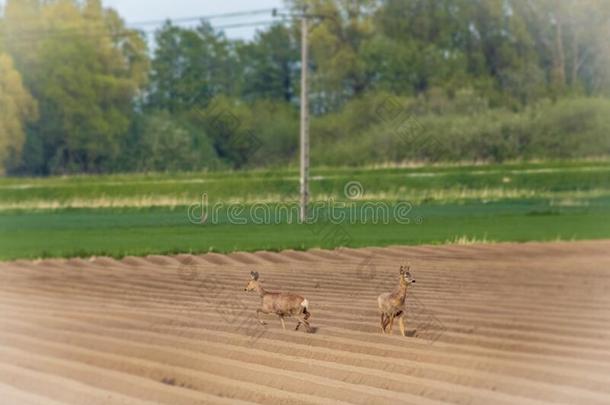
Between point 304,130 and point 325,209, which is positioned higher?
point 304,130

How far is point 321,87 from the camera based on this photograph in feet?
31.6

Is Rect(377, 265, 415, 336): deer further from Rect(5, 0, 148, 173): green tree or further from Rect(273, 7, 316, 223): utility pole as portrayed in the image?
Rect(5, 0, 148, 173): green tree

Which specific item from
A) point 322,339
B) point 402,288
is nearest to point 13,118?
point 322,339

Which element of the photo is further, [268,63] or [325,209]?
[325,209]

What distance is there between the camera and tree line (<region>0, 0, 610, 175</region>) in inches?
287

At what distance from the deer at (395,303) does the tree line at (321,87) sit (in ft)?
5.02

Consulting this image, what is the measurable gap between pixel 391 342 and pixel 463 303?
1578 millimetres

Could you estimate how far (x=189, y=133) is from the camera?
1045 centimetres

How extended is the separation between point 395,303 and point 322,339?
1.79 feet

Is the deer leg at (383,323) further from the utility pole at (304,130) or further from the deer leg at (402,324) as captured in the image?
the utility pole at (304,130)

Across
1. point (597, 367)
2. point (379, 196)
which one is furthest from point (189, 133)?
point (597, 367)

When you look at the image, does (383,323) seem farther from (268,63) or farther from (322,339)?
(268,63)

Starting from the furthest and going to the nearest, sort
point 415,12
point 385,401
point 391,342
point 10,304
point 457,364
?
point 10,304 → point 415,12 → point 391,342 → point 457,364 → point 385,401

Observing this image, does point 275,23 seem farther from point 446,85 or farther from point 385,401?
point 385,401
